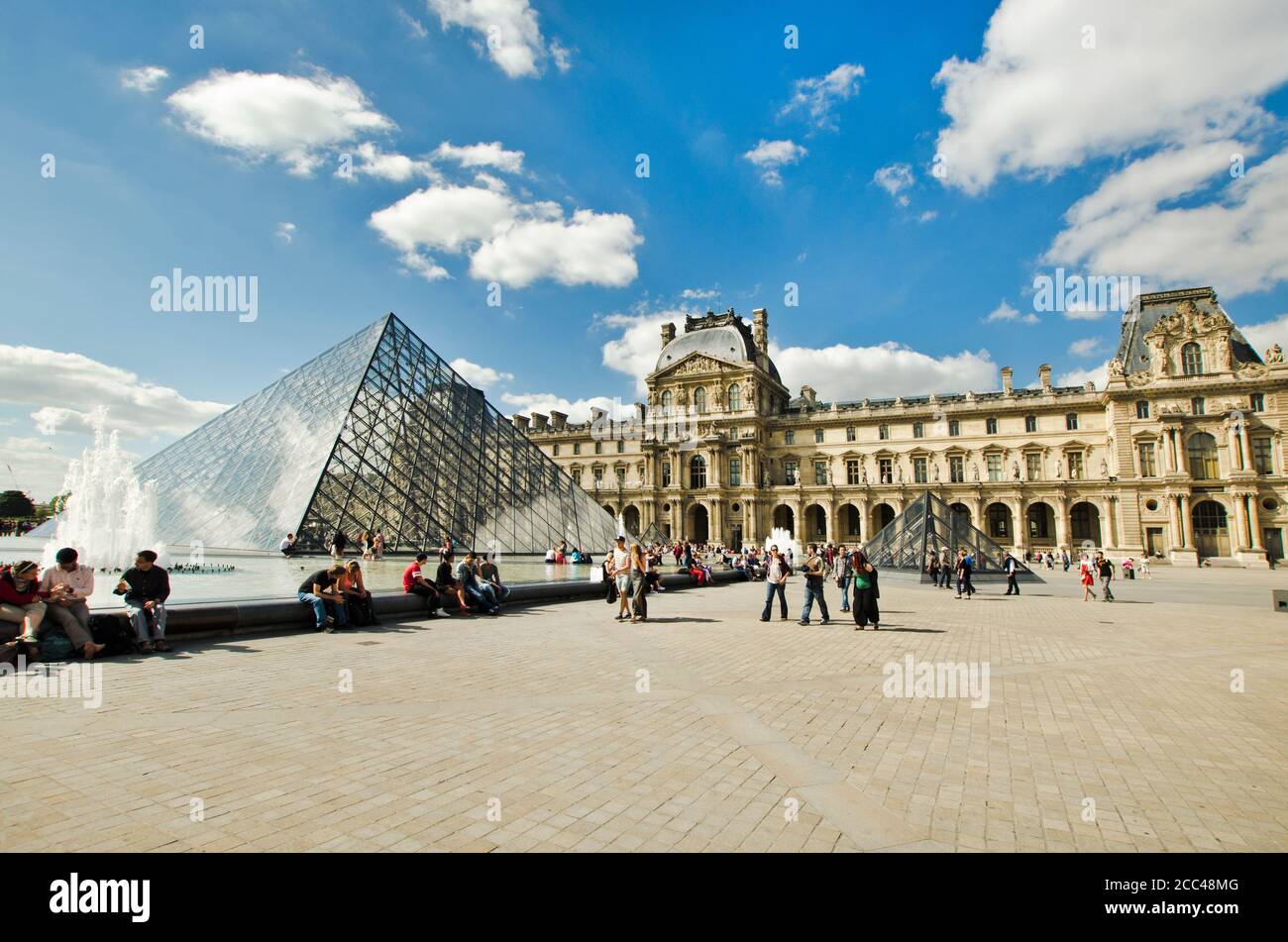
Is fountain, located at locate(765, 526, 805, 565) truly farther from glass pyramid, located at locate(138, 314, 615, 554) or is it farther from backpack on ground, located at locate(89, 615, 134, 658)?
backpack on ground, located at locate(89, 615, 134, 658)

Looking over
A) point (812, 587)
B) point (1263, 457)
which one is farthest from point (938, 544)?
point (1263, 457)

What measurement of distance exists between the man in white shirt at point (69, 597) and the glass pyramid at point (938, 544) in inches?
866

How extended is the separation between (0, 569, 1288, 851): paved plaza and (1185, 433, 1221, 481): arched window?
1712 inches

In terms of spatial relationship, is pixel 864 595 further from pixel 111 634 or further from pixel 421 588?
pixel 111 634

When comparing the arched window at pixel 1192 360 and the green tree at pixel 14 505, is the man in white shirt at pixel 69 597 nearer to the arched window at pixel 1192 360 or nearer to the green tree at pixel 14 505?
the arched window at pixel 1192 360

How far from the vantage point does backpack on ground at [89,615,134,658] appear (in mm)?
6848

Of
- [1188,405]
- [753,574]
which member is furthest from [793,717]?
[1188,405]

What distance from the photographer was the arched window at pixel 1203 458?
40.8m

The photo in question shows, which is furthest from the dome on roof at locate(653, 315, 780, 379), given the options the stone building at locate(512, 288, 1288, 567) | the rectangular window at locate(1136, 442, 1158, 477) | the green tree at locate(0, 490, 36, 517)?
the green tree at locate(0, 490, 36, 517)

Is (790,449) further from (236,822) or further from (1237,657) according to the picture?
(236,822)

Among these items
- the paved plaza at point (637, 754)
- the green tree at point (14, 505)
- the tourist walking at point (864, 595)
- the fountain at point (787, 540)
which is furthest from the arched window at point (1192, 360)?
the green tree at point (14, 505)

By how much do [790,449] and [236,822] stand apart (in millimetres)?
55456

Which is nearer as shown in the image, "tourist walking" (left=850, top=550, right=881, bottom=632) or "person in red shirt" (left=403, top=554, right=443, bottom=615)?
"tourist walking" (left=850, top=550, right=881, bottom=632)
